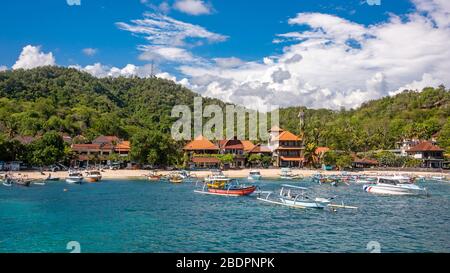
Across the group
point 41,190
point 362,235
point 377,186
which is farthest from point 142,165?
point 362,235

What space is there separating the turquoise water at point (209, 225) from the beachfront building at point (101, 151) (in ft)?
121

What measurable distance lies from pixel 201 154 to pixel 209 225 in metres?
57.8

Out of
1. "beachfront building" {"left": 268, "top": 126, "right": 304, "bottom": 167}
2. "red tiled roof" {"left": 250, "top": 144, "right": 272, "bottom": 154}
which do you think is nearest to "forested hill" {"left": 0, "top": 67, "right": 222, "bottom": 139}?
"red tiled roof" {"left": 250, "top": 144, "right": 272, "bottom": 154}

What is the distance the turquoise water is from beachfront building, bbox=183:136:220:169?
39044 mm

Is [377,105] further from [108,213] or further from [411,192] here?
[108,213]

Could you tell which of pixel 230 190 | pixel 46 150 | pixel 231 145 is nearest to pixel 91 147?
pixel 46 150

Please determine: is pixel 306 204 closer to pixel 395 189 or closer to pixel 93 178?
pixel 395 189

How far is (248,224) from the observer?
88.1 ft

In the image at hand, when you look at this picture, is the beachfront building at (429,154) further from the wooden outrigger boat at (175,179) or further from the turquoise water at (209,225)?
the wooden outrigger boat at (175,179)

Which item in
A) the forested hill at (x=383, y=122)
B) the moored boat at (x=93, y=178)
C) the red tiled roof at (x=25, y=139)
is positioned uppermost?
the forested hill at (x=383, y=122)

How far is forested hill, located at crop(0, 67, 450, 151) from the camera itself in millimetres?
90875

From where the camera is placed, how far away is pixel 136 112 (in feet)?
405

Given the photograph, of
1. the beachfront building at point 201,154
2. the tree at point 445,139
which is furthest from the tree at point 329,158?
the tree at point 445,139

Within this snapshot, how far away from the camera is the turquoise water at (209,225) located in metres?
21.3
